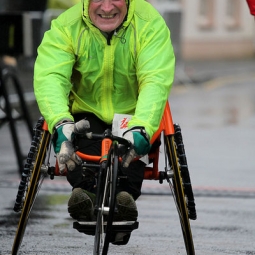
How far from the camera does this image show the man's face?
643 centimetres

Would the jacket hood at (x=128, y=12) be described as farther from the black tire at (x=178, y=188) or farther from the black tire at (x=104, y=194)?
the black tire at (x=104, y=194)

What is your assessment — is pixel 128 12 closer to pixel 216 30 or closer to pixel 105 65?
pixel 105 65

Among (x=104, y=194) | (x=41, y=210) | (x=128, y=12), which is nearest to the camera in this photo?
(x=104, y=194)

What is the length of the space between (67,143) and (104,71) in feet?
2.54

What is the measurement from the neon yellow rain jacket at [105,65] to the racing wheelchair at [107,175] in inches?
9.7

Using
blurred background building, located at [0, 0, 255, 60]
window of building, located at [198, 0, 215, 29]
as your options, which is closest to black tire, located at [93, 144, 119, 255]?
blurred background building, located at [0, 0, 255, 60]

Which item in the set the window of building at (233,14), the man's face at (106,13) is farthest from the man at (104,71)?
the window of building at (233,14)

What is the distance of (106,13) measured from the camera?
643 cm

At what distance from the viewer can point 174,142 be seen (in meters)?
6.46

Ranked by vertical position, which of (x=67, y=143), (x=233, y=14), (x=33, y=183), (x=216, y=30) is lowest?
(x=216, y=30)

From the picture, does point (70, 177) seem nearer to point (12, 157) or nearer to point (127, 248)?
point (127, 248)

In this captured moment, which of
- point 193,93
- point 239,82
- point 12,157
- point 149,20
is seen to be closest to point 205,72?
point 239,82

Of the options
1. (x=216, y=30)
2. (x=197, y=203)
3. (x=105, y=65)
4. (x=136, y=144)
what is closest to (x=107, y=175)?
(x=136, y=144)

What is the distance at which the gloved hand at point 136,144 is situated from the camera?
19.3 feet
